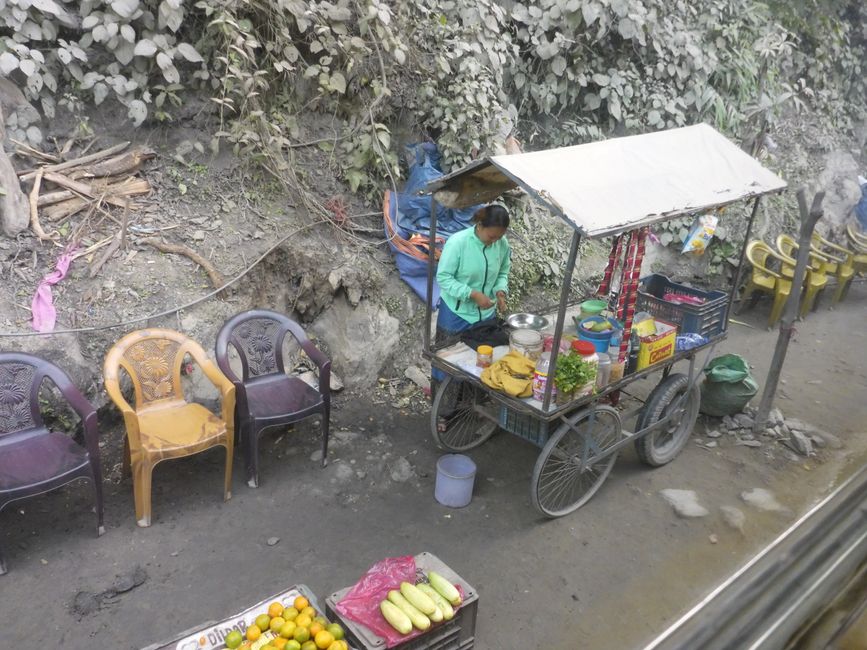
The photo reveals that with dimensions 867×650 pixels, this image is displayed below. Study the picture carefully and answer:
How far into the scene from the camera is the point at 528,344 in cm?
423

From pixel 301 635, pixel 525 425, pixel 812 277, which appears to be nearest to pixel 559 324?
pixel 525 425

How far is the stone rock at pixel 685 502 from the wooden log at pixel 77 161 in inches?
222

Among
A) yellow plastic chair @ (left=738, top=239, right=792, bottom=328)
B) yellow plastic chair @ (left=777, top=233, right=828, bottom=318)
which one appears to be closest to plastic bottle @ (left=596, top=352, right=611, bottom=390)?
yellow plastic chair @ (left=738, top=239, right=792, bottom=328)

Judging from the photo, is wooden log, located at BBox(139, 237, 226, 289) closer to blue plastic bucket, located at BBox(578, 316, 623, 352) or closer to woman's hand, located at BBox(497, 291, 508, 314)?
woman's hand, located at BBox(497, 291, 508, 314)

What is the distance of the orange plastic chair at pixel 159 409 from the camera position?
392 cm

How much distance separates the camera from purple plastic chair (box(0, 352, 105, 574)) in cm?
358

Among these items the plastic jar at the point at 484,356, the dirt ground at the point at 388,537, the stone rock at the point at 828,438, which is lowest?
the dirt ground at the point at 388,537

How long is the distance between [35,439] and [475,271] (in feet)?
10.3

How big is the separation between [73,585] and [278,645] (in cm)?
172

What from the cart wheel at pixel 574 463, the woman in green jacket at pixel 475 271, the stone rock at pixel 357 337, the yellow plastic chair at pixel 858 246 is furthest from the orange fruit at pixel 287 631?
the yellow plastic chair at pixel 858 246

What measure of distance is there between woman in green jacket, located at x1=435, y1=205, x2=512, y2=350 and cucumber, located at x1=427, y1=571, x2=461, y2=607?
82.8 inches

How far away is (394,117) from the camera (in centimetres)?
693

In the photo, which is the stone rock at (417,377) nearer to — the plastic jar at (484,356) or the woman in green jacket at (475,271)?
the woman in green jacket at (475,271)

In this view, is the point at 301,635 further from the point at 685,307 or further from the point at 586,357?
the point at 685,307
